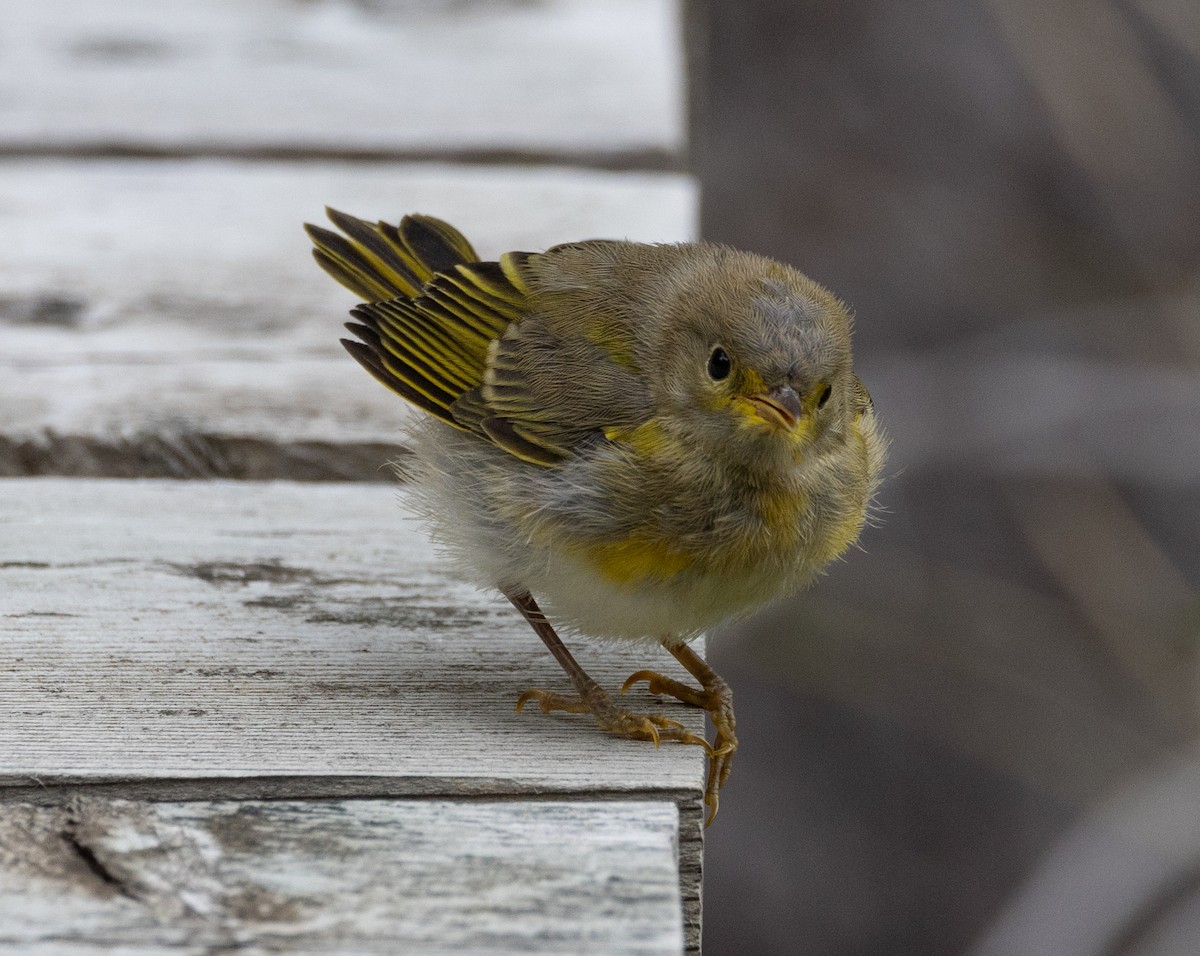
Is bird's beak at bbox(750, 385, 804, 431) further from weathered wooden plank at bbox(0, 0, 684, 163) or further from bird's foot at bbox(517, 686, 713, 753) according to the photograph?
weathered wooden plank at bbox(0, 0, 684, 163)

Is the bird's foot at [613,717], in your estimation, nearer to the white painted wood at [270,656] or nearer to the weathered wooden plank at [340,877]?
the white painted wood at [270,656]

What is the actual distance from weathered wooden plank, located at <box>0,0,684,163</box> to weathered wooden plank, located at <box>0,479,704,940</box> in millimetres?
Result: 1791

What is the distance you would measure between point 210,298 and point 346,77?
1.59 m

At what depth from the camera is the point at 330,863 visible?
5.74 feet

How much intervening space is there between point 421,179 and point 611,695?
7.57ft

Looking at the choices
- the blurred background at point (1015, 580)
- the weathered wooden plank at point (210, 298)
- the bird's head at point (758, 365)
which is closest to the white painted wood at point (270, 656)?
the weathered wooden plank at point (210, 298)

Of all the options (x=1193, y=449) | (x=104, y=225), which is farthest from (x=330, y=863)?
(x=1193, y=449)

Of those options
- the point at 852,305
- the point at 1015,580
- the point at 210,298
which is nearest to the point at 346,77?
the point at 210,298

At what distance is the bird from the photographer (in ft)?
8.20

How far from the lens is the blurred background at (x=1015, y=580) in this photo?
6422 millimetres

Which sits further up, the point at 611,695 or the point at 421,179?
the point at 421,179

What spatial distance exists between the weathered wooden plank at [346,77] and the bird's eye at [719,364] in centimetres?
173

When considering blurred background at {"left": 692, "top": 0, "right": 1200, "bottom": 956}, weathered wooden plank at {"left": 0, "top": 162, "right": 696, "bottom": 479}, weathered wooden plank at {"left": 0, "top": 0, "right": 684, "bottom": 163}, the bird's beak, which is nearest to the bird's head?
the bird's beak

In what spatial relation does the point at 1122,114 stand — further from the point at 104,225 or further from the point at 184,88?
the point at 104,225
